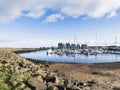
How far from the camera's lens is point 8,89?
16703 mm

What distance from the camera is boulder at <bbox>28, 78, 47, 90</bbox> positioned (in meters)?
17.2

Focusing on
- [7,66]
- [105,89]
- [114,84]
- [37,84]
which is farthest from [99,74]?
[37,84]

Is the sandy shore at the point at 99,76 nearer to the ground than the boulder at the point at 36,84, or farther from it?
nearer to the ground

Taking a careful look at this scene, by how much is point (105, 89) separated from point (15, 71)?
8.13m

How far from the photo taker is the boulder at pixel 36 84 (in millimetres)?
17250

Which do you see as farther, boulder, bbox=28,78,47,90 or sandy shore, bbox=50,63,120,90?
sandy shore, bbox=50,63,120,90

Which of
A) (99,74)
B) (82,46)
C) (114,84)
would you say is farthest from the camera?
(82,46)

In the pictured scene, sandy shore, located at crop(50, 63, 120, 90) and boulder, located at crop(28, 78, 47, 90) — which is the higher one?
boulder, located at crop(28, 78, 47, 90)

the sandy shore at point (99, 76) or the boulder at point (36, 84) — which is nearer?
the boulder at point (36, 84)

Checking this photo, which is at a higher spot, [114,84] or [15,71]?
[15,71]

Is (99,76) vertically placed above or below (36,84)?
below

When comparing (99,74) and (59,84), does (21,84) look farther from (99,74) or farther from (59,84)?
(99,74)

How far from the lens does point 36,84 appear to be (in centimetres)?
1756

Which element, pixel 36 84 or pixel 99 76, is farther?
pixel 99 76
